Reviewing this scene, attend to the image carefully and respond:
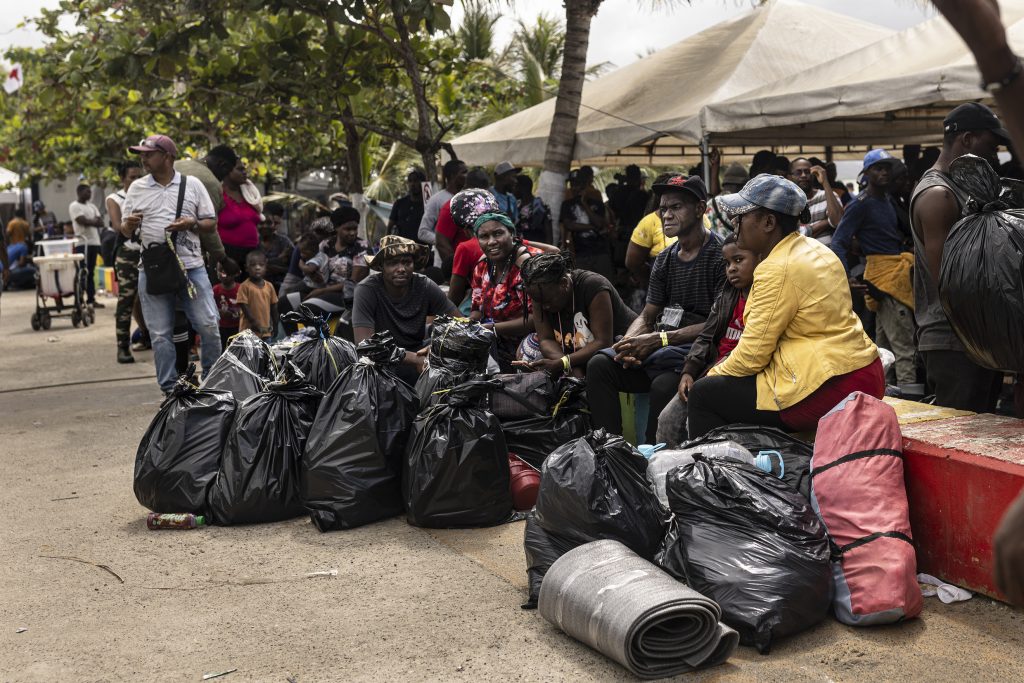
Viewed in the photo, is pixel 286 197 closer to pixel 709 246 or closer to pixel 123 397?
pixel 123 397

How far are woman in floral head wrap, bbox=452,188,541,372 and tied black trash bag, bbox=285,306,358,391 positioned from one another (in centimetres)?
79

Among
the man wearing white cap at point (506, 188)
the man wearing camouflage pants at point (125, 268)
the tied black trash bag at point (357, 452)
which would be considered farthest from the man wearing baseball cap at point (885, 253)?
the man wearing camouflage pants at point (125, 268)

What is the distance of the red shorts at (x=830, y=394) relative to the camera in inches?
163

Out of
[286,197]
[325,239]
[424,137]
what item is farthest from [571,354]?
[286,197]

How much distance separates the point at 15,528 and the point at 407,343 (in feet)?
7.53

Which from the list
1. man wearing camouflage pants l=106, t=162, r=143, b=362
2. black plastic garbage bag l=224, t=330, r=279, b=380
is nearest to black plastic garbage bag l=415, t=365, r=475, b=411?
black plastic garbage bag l=224, t=330, r=279, b=380

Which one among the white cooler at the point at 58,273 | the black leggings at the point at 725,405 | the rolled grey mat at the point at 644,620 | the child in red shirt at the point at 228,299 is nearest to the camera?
the rolled grey mat at the point at 644,620

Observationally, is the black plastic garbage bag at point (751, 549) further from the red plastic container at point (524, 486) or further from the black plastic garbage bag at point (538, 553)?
the red plastic container at point (524, 486)

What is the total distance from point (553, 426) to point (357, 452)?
1008 mm

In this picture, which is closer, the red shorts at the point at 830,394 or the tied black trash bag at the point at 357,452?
the red shorts at the point at 830,394

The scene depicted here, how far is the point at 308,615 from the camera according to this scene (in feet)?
12.8

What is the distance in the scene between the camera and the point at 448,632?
369 cm

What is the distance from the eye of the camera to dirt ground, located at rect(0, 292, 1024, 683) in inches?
132

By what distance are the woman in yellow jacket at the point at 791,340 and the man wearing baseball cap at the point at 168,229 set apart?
4.73m
